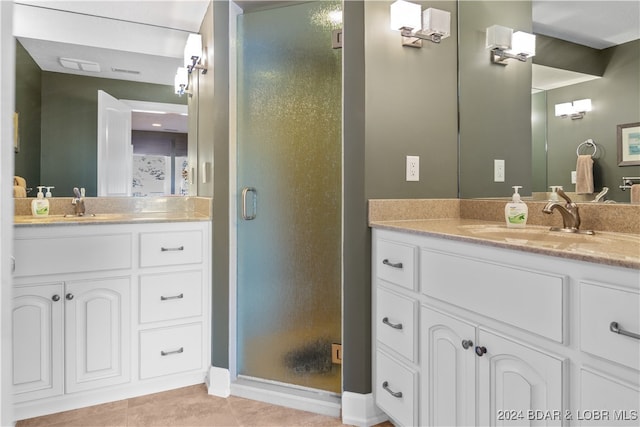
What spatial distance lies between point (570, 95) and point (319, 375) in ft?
5.61

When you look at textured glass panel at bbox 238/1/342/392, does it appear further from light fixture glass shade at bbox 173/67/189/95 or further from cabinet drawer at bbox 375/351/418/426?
light fixture glass shade at bbox 173/67/189/95

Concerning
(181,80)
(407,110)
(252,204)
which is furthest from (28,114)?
(407,110)

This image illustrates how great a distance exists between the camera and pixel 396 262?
1.51 metres

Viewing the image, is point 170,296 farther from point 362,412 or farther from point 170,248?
point 362,412

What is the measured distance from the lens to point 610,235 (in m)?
→ 1.25

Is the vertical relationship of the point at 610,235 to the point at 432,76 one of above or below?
below

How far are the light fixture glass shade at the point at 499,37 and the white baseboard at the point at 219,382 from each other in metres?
2.14

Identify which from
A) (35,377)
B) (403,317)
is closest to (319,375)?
(403,317)

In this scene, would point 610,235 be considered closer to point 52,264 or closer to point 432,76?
point 432,76

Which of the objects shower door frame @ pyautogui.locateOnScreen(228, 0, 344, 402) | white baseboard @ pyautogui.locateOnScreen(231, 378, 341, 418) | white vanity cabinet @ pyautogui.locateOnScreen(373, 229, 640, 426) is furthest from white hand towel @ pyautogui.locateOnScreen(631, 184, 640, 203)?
shower door frame @ pyautogui.locateOnScreen(228, 0, 344, 402)

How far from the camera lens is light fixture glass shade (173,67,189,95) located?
2428mm

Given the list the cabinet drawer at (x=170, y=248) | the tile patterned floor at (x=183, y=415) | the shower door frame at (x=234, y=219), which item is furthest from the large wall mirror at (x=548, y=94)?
the cabinet drawer at (x=170, y=248)

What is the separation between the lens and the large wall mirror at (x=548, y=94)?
135cm

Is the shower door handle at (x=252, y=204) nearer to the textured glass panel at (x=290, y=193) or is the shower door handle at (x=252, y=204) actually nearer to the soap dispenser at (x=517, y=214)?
the textured glass panel at (x=290, y=193)
